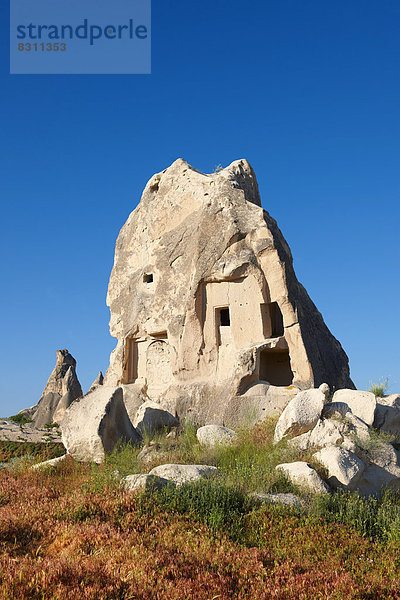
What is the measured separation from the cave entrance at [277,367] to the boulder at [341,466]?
10.2 metres

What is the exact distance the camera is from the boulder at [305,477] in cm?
891

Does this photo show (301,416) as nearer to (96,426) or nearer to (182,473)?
(182,473)

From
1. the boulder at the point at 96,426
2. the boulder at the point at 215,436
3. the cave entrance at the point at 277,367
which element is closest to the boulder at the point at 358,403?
the boulder at the point at 215,436

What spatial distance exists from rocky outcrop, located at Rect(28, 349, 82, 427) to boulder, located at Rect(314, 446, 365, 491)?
74.4ft

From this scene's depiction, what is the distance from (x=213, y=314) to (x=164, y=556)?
1359 centimetres

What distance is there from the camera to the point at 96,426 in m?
11.9

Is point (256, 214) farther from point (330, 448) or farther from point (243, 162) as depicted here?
point (330, 448)

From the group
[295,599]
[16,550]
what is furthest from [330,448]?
[16,550]

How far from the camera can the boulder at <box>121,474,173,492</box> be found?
805 centimetres

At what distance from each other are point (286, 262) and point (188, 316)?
163 inches

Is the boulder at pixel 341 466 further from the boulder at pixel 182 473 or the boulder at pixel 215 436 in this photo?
the boulder at pixel 215 436

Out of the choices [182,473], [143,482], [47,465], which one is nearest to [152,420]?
[47,465]

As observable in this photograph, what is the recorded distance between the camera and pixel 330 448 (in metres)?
10.0

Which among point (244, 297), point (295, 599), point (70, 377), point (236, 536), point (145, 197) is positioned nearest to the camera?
point (295, 599)
